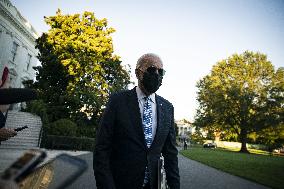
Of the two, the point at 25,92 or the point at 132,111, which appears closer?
the point at 25,92

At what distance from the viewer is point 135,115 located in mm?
2654

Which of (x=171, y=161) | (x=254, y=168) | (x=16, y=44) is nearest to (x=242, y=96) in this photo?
(x=254, y=168)

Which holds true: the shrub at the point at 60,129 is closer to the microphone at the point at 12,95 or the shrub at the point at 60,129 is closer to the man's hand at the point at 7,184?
the microphone at the point at 12,95

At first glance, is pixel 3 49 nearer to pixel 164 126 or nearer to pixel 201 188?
pixel 201 188

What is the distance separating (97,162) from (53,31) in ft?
98.9

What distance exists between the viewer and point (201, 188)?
31.4 ft

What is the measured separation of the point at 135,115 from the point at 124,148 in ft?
1.13

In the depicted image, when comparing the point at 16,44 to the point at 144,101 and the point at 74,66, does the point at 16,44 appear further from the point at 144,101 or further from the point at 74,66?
the point at 144,101

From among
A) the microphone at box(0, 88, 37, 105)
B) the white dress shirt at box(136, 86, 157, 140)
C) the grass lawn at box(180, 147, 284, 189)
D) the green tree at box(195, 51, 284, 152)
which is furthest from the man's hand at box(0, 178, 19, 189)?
the green tree at box(195, 51, 284, 152)

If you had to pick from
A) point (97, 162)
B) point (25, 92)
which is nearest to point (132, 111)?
point (97, 162)

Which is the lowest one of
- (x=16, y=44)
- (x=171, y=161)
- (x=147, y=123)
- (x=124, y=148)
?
(x=171, y=161)

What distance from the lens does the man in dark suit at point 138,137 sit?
244 centimetres

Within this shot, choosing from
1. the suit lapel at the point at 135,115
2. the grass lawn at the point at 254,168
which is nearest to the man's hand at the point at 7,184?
the suit lapel at the point at 135,115

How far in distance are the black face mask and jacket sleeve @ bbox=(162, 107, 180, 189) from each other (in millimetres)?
449
